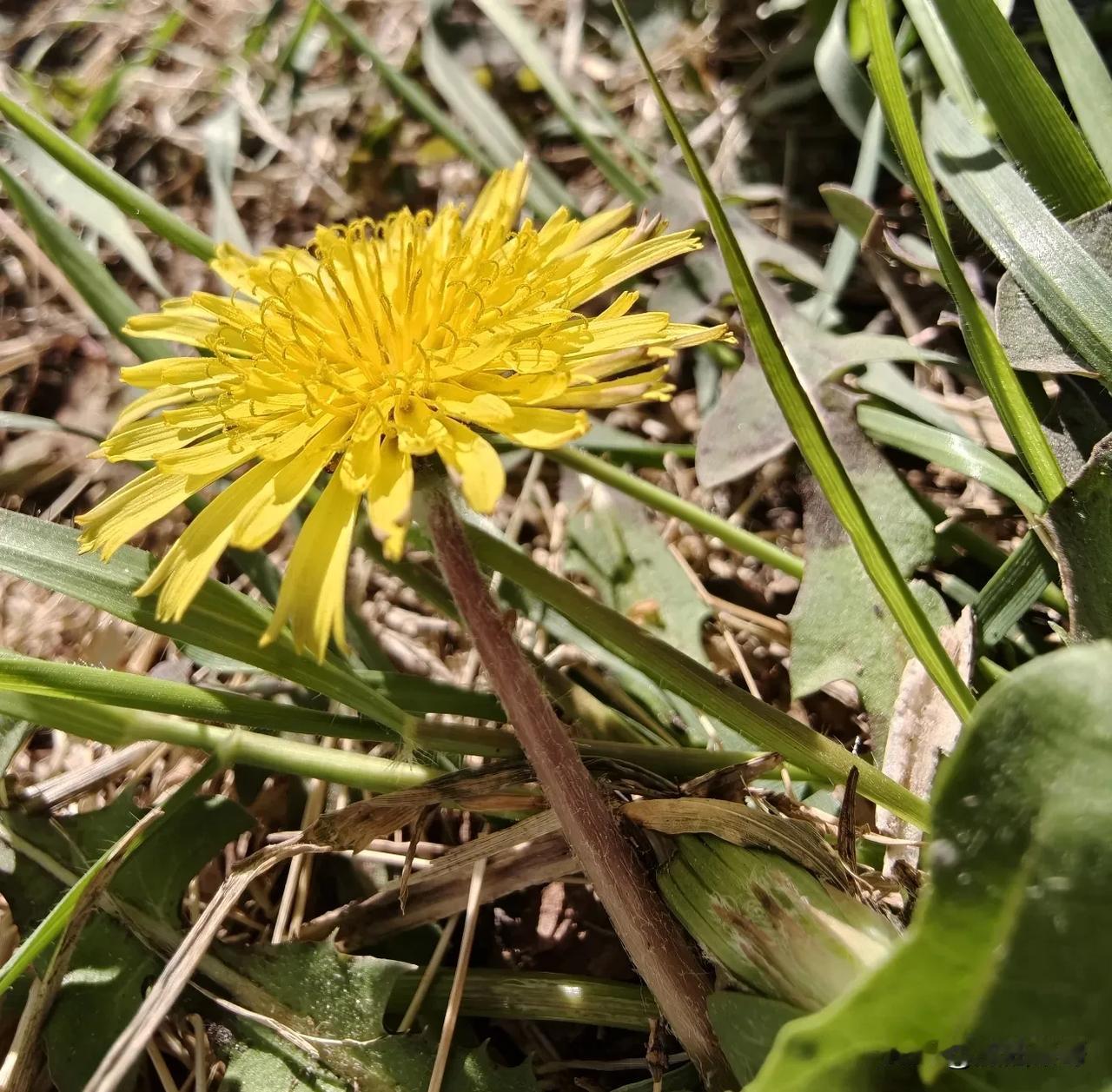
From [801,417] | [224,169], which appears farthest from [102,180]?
[801,417]

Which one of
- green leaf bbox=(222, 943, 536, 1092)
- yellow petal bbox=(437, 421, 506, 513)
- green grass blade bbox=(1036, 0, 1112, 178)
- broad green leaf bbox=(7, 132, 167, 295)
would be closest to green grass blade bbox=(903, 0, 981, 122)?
green grass blade bbox=(1036, 0, 1112, 178)

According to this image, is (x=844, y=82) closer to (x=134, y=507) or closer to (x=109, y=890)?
(x=134, y=507)

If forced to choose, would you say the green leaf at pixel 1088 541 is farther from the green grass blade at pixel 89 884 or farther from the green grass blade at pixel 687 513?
the green grass blade at pixel 89 884

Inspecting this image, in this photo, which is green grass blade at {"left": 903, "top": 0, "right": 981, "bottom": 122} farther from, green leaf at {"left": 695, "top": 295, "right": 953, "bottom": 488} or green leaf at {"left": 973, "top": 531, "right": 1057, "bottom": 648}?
green leaf at {"left": 973, "top": 531, "right": 1057, "bottom": 648}

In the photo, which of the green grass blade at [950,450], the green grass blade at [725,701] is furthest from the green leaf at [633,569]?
the green grass blade at [950,450]

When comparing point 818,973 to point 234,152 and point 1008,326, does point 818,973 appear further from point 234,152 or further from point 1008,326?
point 234,152

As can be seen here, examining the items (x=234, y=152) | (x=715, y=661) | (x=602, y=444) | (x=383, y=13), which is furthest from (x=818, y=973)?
(x=383, y=13)
